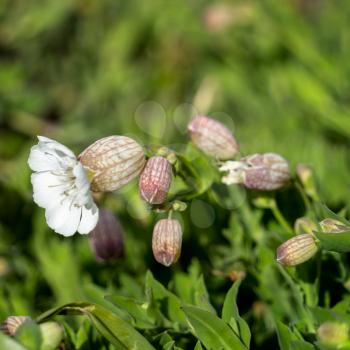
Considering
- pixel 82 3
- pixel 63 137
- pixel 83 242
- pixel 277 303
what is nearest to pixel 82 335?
pixel 277 303

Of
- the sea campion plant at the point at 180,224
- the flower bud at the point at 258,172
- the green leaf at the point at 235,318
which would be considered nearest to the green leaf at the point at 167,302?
the sea campion plant at the point at 180,224

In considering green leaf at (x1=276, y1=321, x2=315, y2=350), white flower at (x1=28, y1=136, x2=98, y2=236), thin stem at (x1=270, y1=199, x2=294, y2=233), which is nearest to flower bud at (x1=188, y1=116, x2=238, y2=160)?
thin stem at (x1=270, y1=199, x2=294, y2=233)

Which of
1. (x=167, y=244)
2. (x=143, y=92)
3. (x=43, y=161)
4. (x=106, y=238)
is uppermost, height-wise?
(x=43, y=161)

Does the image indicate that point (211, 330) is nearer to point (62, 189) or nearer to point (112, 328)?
point (112, 328)

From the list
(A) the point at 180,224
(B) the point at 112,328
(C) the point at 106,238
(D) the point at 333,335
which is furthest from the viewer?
(C) the point at 106,238

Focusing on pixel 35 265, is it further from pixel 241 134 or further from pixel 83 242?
pixel 241 134

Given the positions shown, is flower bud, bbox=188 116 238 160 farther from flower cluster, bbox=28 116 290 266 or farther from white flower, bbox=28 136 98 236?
white flower, bbox=28 136 98 236

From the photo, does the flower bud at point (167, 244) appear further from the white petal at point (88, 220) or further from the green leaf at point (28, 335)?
the green leaf at point (28, 335)

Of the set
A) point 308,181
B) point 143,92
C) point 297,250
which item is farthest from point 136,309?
point 143,92
